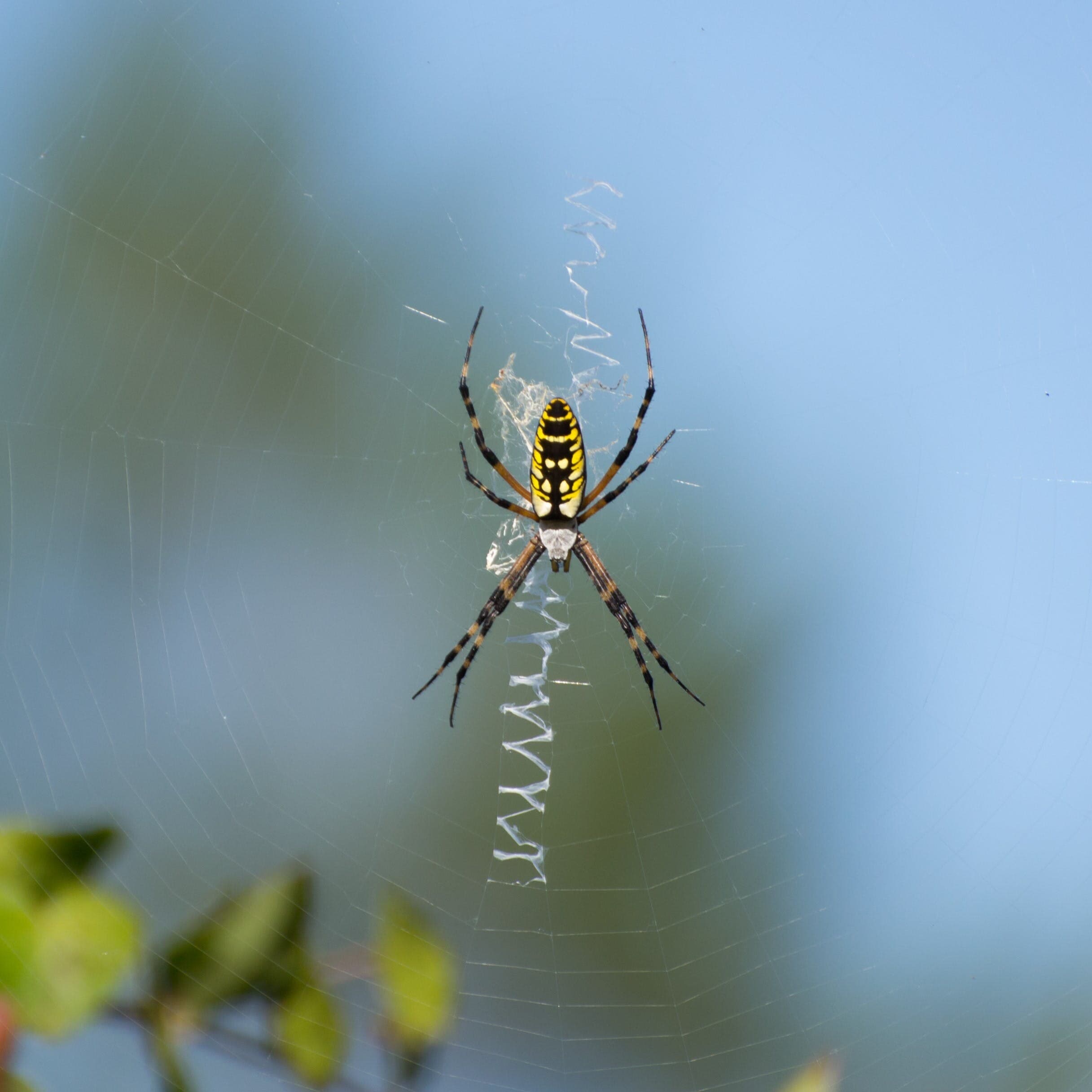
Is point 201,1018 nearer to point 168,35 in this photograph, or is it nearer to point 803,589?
point 803,589

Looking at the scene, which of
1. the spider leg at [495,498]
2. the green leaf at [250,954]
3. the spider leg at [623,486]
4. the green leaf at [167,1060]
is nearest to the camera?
A: the green leaf at [167,1060]

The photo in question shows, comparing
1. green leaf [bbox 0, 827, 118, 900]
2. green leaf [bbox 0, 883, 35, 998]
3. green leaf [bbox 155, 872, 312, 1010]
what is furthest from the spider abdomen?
green leaf [bbox 0, 883, 35, 998]

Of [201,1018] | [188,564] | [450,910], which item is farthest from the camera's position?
[450,910]

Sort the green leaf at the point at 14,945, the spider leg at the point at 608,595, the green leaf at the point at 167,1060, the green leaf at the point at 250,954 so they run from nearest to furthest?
the green leaf at the point at 14,945
the green leaf at the point at 167,1060
the green leaf at the point at 250,954
the spider leg at the point at 608,595

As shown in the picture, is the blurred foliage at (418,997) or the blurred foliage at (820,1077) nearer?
the blurred foliage at (820,1077)

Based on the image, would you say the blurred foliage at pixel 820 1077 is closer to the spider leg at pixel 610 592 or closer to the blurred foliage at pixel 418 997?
the blurred foliage at pixel 418 997

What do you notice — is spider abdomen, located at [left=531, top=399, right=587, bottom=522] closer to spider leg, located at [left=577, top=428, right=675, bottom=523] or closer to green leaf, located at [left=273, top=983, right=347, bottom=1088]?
spider leg, located at [left=577, top=428, right=675, bottom=523]

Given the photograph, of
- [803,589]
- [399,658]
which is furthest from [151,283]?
[803,589]

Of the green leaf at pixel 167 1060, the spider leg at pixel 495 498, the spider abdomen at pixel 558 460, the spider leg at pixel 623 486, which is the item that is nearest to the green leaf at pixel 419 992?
the green leaf at pixel 167 1060
